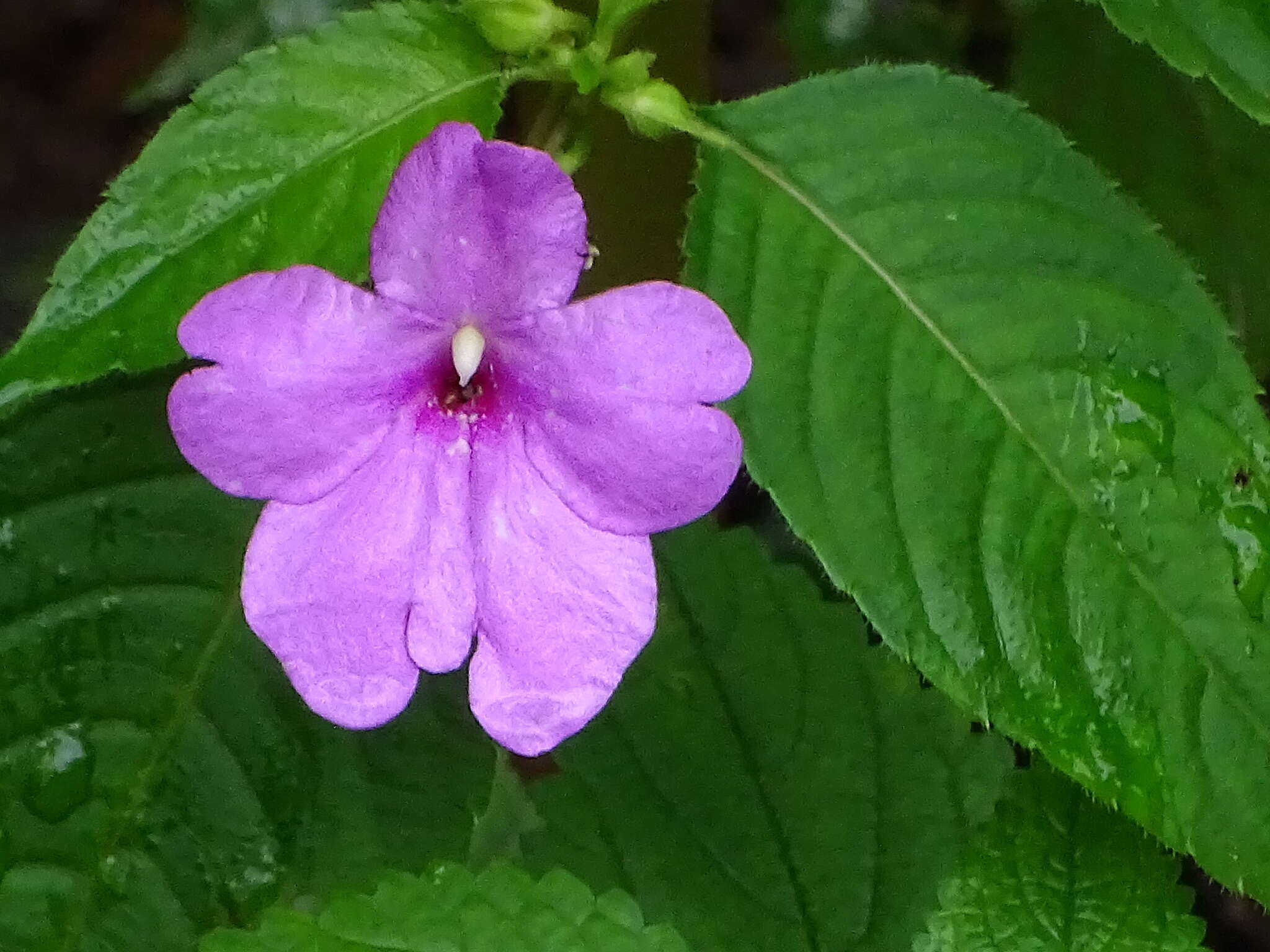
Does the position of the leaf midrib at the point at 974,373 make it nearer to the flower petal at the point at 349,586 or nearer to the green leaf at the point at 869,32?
the flower petal at the point at 349,586

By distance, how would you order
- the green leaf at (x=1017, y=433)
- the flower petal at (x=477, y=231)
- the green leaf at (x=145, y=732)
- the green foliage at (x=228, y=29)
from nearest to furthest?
the flower petal at (x=477, y=231) → the green leaf at (x=1017, y=433) → the green leaf at (x=145, y=732) → the green foliage at (x=228, y=29)

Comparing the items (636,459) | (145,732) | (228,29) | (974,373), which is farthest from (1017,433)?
(228,29)

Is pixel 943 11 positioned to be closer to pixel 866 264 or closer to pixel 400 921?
pixel 866 264

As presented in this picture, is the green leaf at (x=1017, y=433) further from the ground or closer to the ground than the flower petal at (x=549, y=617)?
further from the ground

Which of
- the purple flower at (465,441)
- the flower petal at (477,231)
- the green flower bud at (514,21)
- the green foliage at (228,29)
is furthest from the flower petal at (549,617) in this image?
the green foliage at (228,29)

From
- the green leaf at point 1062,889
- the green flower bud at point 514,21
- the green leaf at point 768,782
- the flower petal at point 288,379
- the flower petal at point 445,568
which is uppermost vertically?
the green flower bud at point 514,21

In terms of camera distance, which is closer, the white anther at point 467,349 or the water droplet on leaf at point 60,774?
the white anther at point 467,349

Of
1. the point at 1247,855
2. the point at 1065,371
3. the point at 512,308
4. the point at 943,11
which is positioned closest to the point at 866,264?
the point at 1065,371
